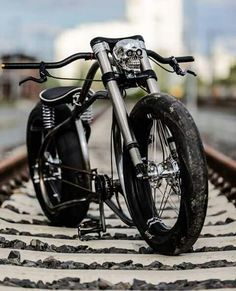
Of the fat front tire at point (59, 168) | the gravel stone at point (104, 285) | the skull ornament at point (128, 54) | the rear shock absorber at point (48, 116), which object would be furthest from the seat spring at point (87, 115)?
the gravel stone at point (104, 285)

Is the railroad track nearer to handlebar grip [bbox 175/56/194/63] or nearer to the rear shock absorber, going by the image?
the rear shock absorber

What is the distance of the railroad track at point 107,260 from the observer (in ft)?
10.5

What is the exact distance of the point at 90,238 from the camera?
4.61 m

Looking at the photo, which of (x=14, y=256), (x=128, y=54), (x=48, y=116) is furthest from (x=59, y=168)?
(x=14, y=256)

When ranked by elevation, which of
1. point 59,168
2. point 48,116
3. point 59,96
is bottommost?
point 59,168

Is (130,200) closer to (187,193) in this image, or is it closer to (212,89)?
(187,193)

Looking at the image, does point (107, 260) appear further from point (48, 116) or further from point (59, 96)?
point (48, 116)

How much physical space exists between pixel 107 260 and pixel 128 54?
1.10 meters

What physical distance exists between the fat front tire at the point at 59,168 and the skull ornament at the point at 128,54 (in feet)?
3.09

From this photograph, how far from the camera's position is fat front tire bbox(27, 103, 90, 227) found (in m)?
5.07

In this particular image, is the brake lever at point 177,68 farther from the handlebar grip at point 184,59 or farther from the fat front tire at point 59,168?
the fat front tire at point 59,168

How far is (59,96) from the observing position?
5.04 m

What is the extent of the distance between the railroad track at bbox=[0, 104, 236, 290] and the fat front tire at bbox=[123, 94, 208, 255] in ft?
0.46

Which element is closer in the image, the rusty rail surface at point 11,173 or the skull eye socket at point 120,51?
the skull eye socket at point 120,51
